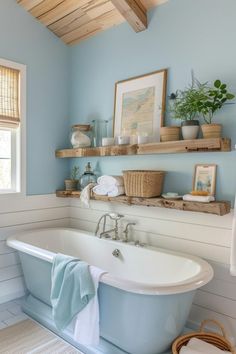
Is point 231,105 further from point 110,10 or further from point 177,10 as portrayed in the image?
point 110,10

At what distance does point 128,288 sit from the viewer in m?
1.72

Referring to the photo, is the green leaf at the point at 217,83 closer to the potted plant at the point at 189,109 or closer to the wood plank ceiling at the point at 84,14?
the potted plant at the point at 189,109

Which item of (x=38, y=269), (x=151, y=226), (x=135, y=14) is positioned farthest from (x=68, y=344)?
(x=135, y=14)

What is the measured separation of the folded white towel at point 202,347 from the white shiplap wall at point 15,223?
182 centimetres

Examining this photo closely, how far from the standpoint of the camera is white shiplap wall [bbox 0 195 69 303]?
9.59 feet

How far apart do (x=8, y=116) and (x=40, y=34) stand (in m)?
0.98

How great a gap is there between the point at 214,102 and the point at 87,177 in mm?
1529

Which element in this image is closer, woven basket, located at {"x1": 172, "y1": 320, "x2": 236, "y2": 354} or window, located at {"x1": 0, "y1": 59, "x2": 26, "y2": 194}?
woven basket, located at {"x1": 172, "y1": 320, "x2": 236, "y2": 354}

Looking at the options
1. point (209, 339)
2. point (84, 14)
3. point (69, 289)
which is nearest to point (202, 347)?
point (209, 339)

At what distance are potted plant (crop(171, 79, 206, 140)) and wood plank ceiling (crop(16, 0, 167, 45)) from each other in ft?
2.67

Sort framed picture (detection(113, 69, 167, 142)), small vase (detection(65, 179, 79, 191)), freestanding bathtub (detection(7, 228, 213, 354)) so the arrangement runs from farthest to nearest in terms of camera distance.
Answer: small vase (detection(65, 179, 79, 191)), framed picture (detection(113, 69, 167, 142)), freestanding bathtub (detection(7, 228, 213, 354))

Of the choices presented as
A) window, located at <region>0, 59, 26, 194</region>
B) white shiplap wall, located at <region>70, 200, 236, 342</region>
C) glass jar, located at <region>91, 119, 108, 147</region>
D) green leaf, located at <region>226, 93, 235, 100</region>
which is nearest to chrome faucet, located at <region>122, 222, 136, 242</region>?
white shiplap wall, located at <region>70, 200, 236, 342</region>

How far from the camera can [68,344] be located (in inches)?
88.4

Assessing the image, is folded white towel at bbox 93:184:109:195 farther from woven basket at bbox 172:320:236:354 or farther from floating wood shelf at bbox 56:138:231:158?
woven basket at bbox 172:320:236:354
